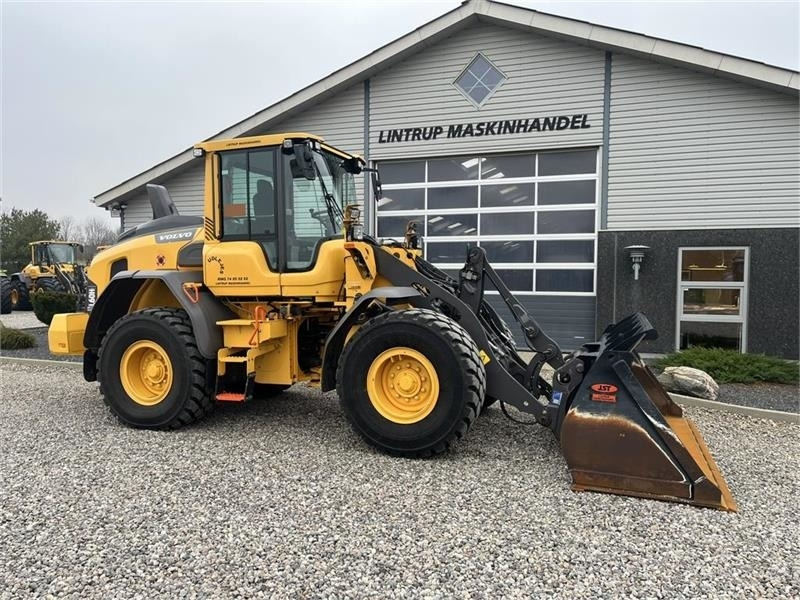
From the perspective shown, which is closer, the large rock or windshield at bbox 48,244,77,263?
the large rock

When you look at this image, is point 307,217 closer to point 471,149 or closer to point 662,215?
point 471,149

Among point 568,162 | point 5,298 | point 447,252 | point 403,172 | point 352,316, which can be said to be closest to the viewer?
point 352,316

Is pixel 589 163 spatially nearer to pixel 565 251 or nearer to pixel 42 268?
pixel 565 251

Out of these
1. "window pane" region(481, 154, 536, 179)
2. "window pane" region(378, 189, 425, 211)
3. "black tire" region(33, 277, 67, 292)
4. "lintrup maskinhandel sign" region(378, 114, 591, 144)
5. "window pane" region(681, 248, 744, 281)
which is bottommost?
"black tire" region(33, 277, 67, 292)

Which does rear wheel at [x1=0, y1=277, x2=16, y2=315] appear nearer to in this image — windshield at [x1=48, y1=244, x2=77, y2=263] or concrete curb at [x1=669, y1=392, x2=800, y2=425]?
windshield at [x1=48, y1=244, x2=77, y2=263]

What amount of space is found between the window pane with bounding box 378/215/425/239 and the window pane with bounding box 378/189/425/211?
0.21 metres

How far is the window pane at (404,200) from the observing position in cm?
1095

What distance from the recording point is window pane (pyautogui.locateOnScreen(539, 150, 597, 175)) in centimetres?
979

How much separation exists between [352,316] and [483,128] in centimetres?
682

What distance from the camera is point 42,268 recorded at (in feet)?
66.8

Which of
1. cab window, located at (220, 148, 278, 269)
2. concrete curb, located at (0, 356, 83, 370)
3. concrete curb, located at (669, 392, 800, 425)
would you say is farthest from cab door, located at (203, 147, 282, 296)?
concrete curb, located at (0, 356, 83, 370)

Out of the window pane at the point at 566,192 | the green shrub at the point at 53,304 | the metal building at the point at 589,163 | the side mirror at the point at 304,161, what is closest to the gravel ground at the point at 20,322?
the green shrub at the point at 53,304

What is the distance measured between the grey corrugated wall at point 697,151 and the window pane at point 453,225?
2534mm

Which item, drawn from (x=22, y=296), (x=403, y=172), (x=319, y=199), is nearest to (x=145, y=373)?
(x=319, y=199)
